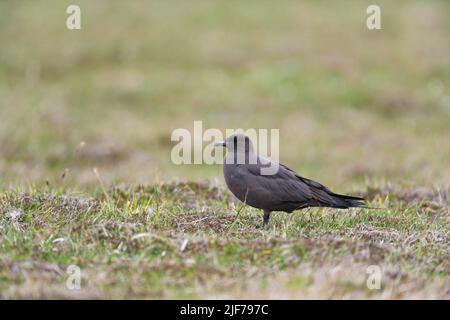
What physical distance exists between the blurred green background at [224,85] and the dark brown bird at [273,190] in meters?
1.68

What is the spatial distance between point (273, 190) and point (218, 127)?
7.29 metres

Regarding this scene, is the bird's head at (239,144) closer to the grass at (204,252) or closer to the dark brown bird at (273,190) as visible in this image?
the dark brown bird at (273,190)

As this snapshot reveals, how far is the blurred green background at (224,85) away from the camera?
1157 centimetres

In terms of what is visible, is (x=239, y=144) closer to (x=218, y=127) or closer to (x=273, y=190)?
(x=273, y=190)

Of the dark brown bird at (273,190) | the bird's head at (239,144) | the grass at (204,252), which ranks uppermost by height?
the bird's head at (239,144)

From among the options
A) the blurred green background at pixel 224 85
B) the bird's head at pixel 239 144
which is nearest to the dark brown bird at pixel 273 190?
the bird's head at pixel 239 144

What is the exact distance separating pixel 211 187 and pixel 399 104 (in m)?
8.02

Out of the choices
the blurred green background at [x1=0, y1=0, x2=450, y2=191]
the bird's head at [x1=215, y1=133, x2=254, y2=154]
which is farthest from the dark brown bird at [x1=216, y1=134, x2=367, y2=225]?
the blurred green background at [x1=0, y1=0, x2=450, y2=191]

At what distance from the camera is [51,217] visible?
585 centimetres

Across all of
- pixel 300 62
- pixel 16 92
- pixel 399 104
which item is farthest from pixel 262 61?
pixel 16 92

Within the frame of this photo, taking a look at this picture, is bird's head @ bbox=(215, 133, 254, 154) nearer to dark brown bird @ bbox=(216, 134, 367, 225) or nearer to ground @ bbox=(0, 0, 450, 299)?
dark brown bird @ bbox=(216, 134, 367, 225)

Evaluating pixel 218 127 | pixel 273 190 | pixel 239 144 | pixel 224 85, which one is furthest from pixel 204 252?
pixel 224 85

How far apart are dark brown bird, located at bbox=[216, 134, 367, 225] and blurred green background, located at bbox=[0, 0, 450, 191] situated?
168 centimetres

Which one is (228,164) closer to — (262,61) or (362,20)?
(262,61)
